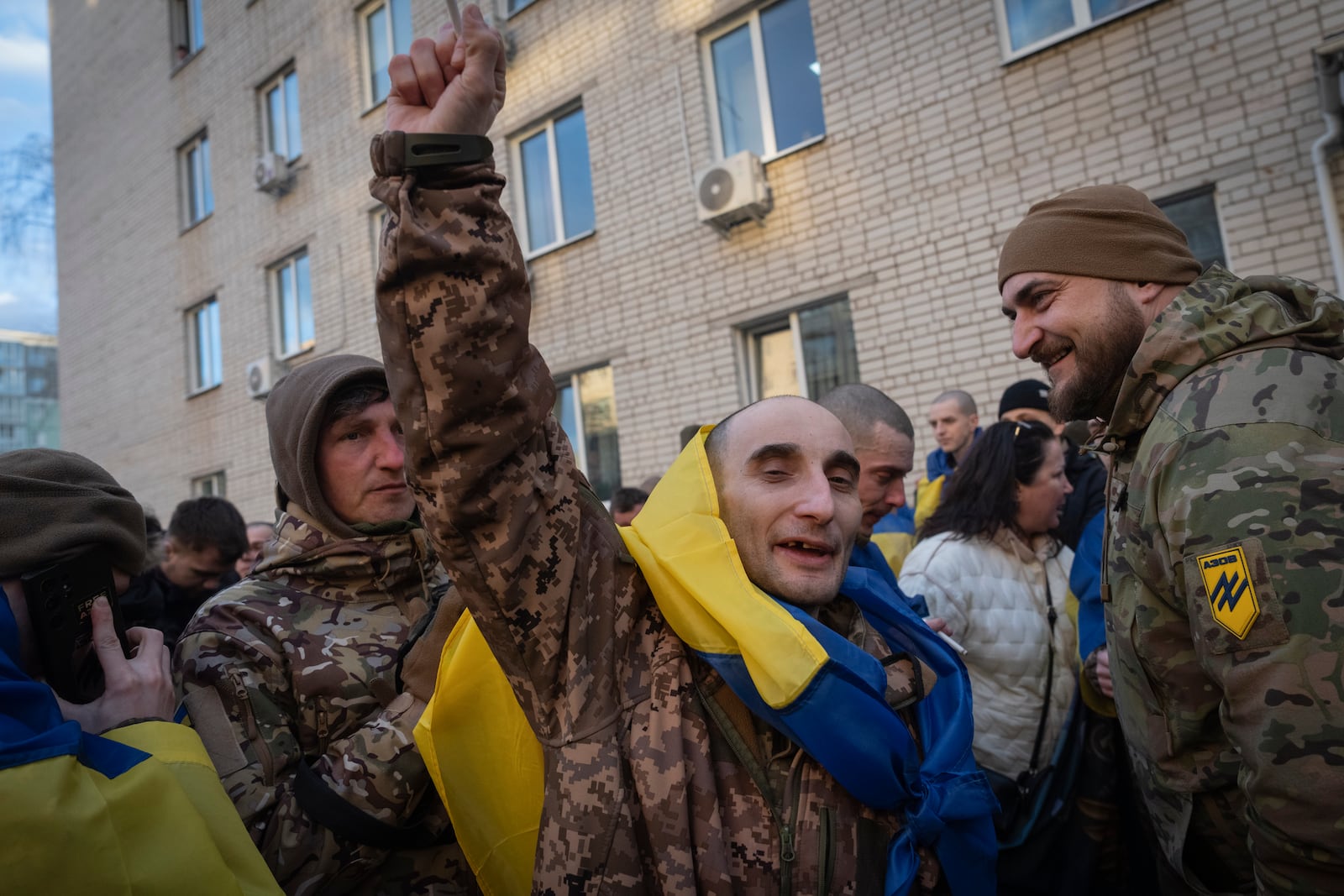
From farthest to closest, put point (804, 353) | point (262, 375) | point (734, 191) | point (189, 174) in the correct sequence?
1. point (189, 174)
2. point (262, 375)
3. point (804, 353)
4. point (734, 191)

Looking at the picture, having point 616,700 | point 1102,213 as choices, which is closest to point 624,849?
point 616,700

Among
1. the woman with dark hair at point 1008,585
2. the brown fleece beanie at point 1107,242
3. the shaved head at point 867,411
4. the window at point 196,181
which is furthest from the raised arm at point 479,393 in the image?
the window at point 196,181

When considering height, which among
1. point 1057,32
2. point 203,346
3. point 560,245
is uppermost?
point 203,346

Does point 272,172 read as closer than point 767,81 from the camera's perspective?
No

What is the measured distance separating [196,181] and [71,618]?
13.5 m

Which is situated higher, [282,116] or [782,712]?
[282,116]

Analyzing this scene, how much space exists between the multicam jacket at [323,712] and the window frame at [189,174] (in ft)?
41.6

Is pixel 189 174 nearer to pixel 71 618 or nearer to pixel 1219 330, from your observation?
pixel 71 618

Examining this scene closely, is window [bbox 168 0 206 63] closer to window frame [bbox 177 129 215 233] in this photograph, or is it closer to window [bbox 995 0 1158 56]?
window frame [bbox 177 129 215 233]

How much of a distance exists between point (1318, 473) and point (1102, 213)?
87 cm

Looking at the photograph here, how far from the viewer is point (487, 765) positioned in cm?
158

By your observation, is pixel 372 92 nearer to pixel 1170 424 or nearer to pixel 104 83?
pixel 104 83

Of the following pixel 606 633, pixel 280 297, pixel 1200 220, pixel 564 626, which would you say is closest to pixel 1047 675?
pixel 606 633

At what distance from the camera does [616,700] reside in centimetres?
154
